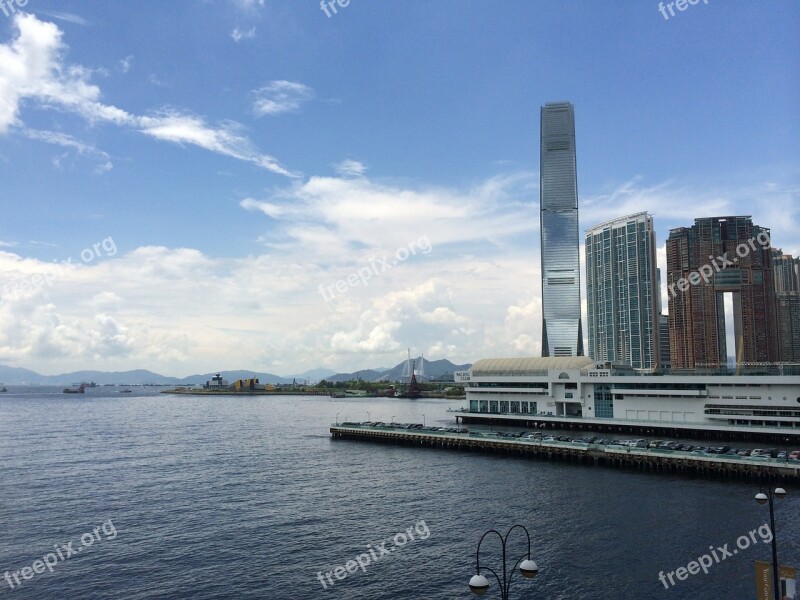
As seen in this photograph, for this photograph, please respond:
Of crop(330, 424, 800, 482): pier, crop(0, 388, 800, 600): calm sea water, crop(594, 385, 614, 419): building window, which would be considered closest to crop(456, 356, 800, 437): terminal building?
crop(594, 385, 614, 419): building window

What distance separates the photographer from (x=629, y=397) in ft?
332

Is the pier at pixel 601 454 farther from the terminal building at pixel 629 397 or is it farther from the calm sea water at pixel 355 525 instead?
the terminal building at pixel 629 397

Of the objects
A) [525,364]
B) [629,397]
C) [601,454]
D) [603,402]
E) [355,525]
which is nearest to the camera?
[355,525]

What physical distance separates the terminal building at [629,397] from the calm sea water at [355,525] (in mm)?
29782

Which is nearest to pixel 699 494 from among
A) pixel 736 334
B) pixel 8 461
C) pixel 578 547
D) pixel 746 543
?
pixel 746 543

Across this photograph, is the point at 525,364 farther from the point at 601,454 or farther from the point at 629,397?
the point at 601,454

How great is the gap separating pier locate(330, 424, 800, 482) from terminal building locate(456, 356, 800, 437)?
73.9ft

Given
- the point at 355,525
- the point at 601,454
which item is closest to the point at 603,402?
the point at 601,454

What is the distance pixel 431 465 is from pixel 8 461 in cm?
5956

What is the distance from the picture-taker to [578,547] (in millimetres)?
42000

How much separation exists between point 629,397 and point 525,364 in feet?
77.1

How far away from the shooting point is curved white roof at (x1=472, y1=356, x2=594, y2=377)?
375ft

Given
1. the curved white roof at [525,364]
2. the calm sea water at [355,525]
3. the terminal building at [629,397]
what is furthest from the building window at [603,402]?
the calm sea water at [355,525]

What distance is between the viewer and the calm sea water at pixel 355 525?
3638cm
